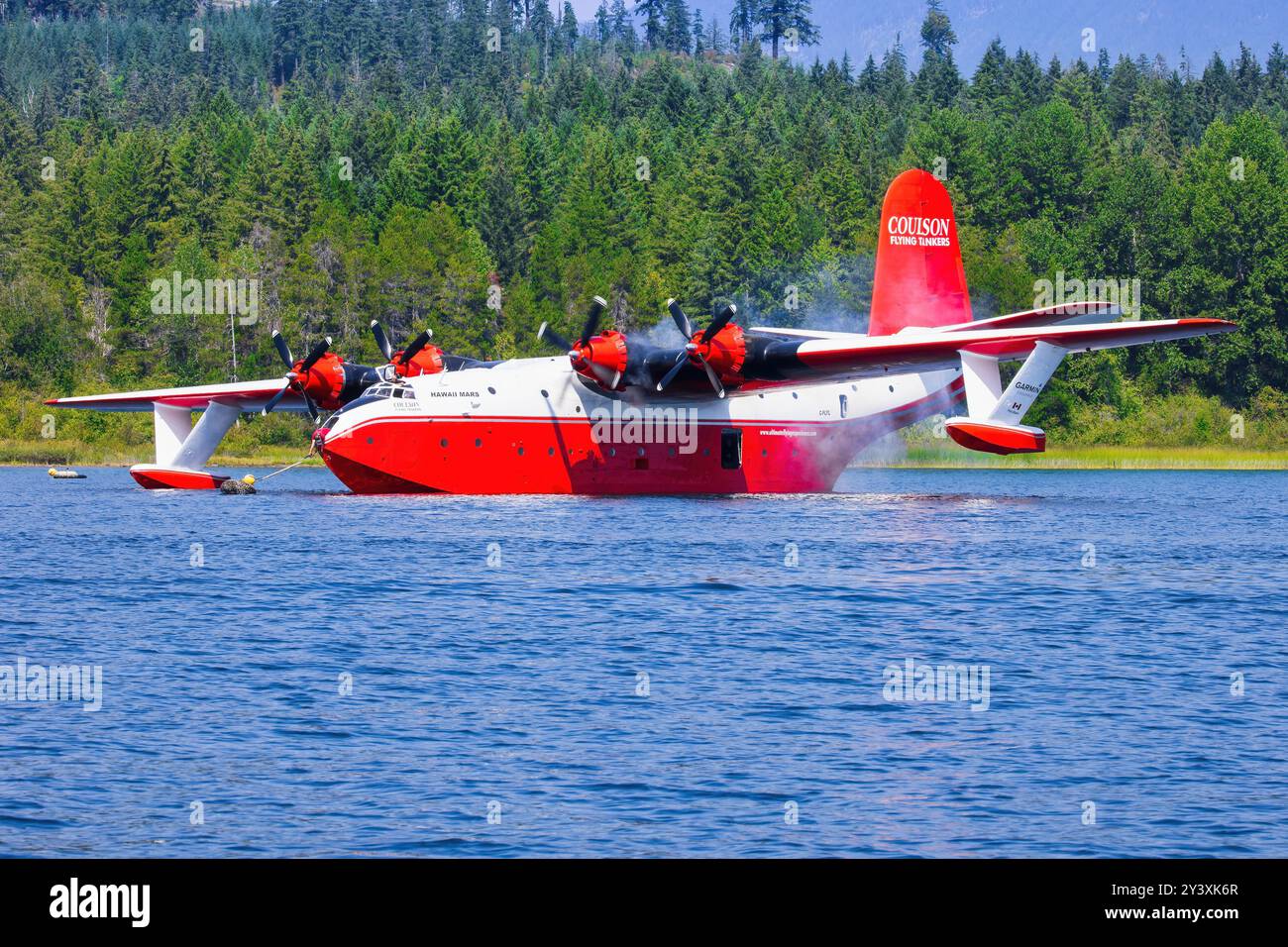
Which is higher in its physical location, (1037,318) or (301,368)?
(1037,318)

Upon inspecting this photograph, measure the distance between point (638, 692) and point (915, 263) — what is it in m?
38.4

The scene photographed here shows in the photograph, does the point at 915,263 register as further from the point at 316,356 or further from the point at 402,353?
the point at 316,356

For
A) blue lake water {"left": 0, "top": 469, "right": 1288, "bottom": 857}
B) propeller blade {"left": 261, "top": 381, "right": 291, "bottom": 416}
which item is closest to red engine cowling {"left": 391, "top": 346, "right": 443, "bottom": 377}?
propeller blade {"left": 261, "top": 381, "right": 291, "bottom": 416}

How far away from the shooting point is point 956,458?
305ft

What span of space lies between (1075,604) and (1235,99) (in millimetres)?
162322

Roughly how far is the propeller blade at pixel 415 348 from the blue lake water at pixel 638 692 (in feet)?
32.8

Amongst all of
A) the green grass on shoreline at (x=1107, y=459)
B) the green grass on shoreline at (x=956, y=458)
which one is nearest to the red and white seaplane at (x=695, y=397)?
the green grass on shoreline at (x=1107, y=459)

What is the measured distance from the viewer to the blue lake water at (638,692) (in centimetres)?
1438

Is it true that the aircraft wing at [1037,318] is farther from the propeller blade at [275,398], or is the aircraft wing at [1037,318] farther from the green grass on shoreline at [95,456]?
the green grass on shoreline at [95,456]

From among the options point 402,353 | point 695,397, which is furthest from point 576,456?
point 402,353

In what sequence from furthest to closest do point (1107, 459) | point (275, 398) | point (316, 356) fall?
point (1107, 459)
point (275, 398)
point (316, 356)

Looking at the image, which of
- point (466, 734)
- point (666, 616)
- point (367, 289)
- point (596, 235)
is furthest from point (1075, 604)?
point (596, 235)

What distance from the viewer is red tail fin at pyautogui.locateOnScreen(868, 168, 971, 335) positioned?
56219 millimetres

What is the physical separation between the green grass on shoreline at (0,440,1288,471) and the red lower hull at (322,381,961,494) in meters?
33.4
